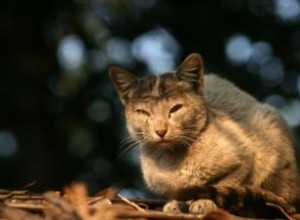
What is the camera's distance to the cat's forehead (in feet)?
18.1

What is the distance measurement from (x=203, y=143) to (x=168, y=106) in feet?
1.04

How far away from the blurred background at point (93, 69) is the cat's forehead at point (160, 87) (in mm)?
5240

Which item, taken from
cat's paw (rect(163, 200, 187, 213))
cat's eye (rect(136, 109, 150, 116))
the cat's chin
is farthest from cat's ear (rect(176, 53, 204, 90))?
cat's paw (rect(163, 200, 187, 213))

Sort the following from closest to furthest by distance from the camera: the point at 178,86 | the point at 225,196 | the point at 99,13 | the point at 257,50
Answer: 1. the point at 225,196
2. the point at 178,86
3. the point at 99,13
4. the point at 257,50

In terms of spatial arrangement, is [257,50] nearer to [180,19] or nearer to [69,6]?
[180,19]

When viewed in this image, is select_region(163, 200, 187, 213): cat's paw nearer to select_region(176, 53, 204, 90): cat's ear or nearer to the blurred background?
select_region(176, 53, 204, 90): cat's ear

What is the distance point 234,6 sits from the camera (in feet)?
37.6

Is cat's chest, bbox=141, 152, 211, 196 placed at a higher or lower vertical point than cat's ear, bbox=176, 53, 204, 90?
lower

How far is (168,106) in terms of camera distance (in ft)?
17.9

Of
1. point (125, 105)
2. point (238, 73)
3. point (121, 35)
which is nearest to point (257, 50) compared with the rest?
point (238, 73)

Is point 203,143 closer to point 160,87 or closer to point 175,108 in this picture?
point 175,108

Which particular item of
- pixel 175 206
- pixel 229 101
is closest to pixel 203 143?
pixel 229 101

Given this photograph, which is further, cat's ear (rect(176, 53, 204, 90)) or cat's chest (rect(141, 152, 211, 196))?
cat's ear (rect(176, 53, 204, 90))

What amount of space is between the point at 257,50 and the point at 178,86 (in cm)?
588
